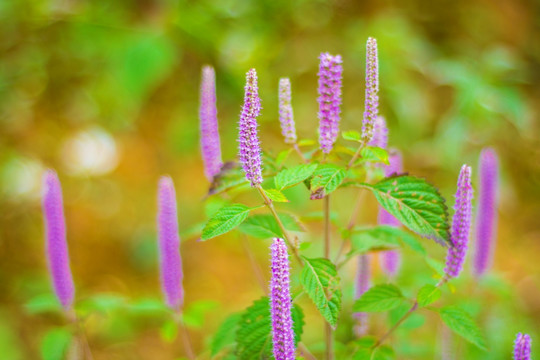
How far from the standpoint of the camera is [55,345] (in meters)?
1.27

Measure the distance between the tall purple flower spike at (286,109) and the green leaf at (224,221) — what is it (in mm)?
180

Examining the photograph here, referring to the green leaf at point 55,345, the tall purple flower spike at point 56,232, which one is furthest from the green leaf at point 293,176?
the green leaf at point 55,345

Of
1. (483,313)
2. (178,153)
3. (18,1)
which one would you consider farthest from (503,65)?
(18,1)

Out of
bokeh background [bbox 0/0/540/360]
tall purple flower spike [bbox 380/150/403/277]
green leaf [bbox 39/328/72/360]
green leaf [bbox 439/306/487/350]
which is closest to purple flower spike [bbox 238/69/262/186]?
green leaf [bbox 439/306/487/350]

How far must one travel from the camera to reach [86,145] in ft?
10.7

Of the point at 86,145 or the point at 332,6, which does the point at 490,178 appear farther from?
the point at 86,145

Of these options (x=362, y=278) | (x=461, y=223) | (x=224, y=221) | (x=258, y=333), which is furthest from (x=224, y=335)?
(x=461, y=223)

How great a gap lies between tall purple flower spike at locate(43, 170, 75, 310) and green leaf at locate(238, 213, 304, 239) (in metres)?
0.42

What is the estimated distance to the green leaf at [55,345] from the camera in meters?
1.26

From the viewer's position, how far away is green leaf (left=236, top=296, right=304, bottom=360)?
0.90 m

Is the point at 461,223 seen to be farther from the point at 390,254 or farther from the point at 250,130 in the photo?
the point at 390,254

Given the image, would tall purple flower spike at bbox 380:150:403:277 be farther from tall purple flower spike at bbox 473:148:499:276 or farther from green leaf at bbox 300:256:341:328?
green leaf at bbox 300:256:341:328

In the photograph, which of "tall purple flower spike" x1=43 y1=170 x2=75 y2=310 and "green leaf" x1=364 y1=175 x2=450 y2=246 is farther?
"tall purple flower spike" x1=43 y1=170 x2=75 y2=310

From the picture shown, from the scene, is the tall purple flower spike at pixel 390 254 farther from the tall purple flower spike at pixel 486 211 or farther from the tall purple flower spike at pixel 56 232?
the tall purple flower spike at pixel 56 232
